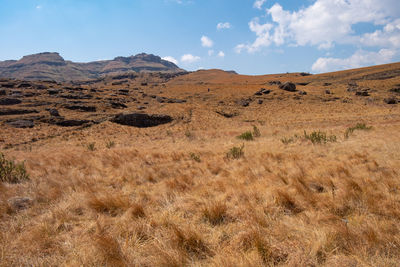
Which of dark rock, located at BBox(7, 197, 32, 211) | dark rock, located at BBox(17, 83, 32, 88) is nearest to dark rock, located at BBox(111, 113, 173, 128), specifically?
dark rock, located at BBox(7, 197, 32, 211)

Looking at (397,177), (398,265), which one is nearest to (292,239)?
(398,265)

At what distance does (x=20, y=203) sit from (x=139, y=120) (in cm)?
2292

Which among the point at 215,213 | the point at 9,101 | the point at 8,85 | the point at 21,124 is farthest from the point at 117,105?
the point at 215,213

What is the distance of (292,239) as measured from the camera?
7.86 ft

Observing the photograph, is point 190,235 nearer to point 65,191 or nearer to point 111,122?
point 65,191

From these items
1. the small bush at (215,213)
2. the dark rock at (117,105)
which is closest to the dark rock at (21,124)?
the dark rock at (117,105)

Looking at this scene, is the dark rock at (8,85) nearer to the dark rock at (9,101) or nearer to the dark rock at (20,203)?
the dark rock at (9,101)

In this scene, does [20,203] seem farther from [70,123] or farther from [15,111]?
[15,111]

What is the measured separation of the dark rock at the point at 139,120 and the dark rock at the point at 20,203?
2207 cm

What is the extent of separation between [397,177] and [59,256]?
6113 millimetres

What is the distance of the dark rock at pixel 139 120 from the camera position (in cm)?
2531

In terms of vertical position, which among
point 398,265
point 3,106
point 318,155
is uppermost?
point 3,106

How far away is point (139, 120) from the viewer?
84.5ft

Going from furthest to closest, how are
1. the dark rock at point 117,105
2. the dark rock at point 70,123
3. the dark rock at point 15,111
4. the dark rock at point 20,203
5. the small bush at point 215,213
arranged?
the dark rock at point 117,105, the dark rock at point 15,111, the dark rock at point 70,123, the dark rock at point 20,203, the small bush at point 215,213
